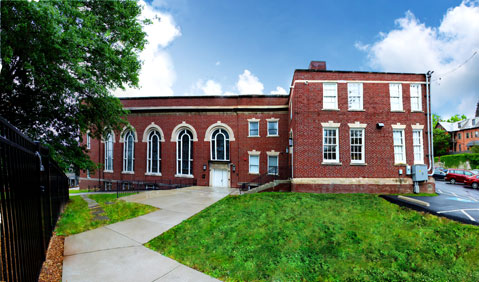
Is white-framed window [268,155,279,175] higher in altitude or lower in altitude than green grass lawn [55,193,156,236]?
higher

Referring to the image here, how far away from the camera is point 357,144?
14.2 meters

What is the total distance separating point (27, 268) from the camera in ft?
9.13

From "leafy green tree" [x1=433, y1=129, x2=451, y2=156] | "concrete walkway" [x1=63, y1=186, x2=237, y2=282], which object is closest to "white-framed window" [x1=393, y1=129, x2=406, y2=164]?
"concrete walkway" [x1=63, y1=186, x2=237, y2=282]

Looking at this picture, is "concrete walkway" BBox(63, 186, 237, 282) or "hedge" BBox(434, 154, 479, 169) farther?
"hedge" BBox(434, 154, 479, 169)

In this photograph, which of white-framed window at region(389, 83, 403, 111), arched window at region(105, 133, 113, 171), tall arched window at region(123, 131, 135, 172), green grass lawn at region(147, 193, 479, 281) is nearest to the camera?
green grass lawn at region(147, 193, 479, 281)

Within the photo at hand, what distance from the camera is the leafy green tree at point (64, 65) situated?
7.25 meters

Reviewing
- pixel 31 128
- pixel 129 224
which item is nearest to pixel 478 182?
pixel 129 224

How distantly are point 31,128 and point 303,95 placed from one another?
1595 centimetres

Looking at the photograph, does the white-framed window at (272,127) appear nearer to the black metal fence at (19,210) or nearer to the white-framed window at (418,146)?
the white-framed window at (418,146)

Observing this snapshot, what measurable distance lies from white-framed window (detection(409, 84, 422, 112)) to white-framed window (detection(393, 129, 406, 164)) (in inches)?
84.3

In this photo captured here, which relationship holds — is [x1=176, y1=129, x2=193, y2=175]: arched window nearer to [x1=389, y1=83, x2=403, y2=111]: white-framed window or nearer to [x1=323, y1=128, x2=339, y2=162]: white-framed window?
[x1=323, y1=128, x2=339, y2=162]: white-framed window

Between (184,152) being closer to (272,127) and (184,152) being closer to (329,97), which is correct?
(272,127)

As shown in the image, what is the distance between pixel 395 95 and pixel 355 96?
10.3ft

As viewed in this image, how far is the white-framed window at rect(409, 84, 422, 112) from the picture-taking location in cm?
1461
